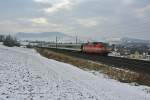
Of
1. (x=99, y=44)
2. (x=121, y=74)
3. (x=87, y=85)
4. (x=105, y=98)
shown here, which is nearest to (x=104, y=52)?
(x=99, y=44)

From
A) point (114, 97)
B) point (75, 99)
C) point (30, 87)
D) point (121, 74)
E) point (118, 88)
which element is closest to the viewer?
point (75, 99)

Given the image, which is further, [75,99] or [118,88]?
[118,88]

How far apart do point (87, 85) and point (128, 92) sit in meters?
2.46

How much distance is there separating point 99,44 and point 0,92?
43.9 meters

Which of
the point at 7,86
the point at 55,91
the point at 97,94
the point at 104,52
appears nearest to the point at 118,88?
the point at 97,94

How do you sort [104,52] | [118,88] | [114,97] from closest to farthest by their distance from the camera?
[114,97]
[118,88]
[104,52]

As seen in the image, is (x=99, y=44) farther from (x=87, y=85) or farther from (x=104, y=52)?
(x=87, y=85)

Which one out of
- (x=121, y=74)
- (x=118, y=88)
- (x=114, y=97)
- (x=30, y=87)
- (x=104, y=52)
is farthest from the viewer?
(x=104, y=52)

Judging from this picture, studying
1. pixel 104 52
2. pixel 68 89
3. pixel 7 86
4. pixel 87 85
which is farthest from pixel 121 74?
pixel 104 52

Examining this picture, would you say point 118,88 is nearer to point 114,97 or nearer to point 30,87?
point 114,97

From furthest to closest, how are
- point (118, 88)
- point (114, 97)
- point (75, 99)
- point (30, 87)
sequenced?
point (118, 88) < point (30, 87) < point (114, 97) < point (75, 99)

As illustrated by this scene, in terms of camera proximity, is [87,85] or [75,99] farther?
[87,85]

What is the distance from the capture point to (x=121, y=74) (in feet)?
70.6

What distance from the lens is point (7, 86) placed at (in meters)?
13.4
